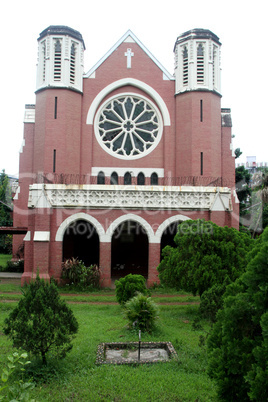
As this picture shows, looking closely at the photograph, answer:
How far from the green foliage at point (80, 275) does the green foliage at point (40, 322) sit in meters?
9.91

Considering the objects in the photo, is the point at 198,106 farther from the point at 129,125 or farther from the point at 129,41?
the point at 129,41

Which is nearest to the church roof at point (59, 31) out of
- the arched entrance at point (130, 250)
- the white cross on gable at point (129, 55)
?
the white cross on gable at point (129, 55)

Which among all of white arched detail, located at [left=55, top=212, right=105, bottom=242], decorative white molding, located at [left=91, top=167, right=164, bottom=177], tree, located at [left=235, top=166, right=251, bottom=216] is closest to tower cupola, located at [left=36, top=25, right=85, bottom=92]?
decorative white molding, located at [left=91, top=167, right=164, bottom=177]

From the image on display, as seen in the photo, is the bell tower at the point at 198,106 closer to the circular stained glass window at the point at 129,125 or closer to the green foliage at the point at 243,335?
the circular stained glass window at the point at 129,125

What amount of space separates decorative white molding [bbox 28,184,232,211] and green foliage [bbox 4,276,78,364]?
10.8 m

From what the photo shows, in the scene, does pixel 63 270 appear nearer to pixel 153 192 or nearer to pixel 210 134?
pixel 153 192

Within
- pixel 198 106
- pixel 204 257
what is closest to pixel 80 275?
pixel 204 257

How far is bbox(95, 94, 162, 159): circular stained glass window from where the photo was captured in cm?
2384

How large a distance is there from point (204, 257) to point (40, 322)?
241 inches

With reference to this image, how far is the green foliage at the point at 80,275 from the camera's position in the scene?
17.4 m

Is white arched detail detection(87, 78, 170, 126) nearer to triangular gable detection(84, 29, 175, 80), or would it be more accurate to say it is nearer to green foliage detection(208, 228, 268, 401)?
triangular gable detection(84, 29, 175, 80)

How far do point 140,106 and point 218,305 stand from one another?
693 inches

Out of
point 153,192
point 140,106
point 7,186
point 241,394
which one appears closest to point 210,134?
point 140,106

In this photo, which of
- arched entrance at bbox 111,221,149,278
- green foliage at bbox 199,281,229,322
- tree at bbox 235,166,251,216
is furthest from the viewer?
tree at bbox 235,166,251,216
